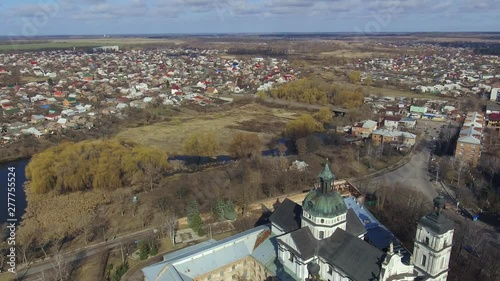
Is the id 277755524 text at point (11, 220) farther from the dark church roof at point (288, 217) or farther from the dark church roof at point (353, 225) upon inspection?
the dark church roof at point (353, 225)

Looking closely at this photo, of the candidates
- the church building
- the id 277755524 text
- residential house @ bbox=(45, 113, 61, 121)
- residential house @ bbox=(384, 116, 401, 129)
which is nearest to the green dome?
the church building

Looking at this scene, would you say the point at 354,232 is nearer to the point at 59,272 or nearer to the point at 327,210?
the point at 327,210

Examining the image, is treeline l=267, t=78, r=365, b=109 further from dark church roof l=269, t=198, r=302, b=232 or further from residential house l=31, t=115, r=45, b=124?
dark church roof l=269, t=198, r=302, b=232

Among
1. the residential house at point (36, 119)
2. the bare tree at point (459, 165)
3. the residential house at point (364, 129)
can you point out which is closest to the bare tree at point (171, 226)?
the bare tree at point (459, 165)

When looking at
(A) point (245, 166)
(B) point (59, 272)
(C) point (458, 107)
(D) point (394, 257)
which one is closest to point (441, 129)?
(C) point (458, 107)

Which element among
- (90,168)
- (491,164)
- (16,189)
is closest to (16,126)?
(16,189)

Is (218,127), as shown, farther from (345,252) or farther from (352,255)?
(352,255)
